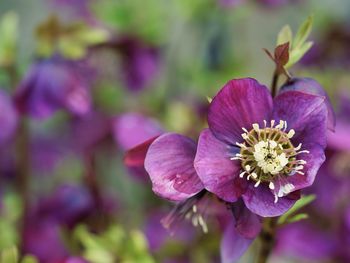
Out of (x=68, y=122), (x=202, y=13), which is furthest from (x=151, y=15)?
(x=68, y=122)

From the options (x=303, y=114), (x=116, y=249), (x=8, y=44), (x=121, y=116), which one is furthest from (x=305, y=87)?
(x=121, y=116)

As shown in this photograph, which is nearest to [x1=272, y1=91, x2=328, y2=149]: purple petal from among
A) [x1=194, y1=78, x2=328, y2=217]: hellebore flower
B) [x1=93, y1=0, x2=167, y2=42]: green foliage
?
[x1=194, y1=78, x2=328, y2=217]: hellebore flower

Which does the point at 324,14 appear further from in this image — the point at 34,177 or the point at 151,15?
the point at 34,177

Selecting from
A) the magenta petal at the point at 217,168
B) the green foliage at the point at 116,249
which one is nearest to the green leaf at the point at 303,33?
the magenta petal at the point at 217,168

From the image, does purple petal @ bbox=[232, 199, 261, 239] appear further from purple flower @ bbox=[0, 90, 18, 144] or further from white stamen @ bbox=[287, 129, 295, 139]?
purple flower @ bbox=[0, 90, 18, 144]

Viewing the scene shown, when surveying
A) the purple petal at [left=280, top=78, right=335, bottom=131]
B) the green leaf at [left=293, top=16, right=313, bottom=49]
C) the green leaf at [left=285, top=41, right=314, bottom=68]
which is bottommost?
the purple petal at [left=280, top=78, right=335, bottom=131]

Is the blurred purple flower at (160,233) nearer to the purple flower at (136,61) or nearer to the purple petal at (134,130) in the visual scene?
the purple petal at (134,130)
